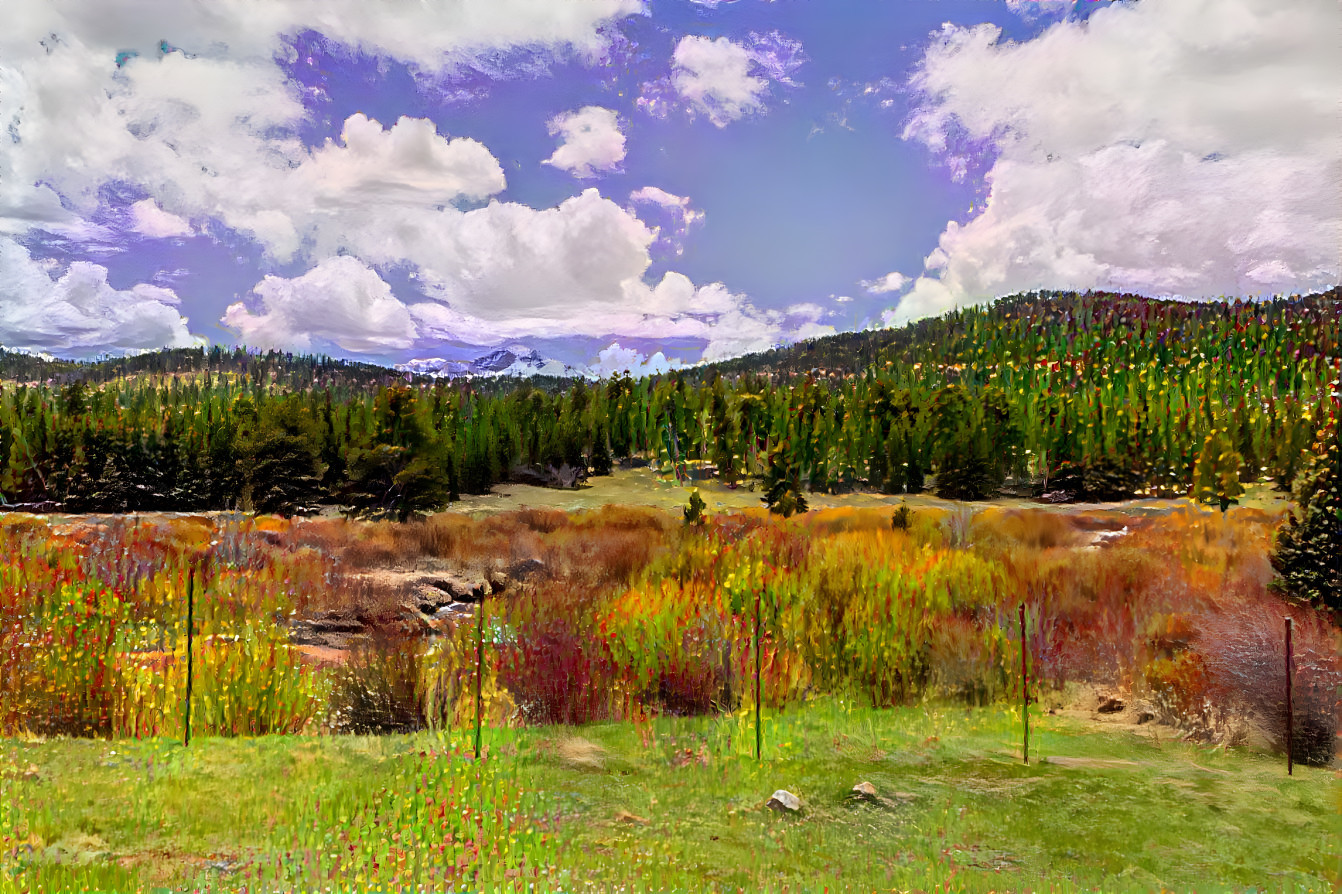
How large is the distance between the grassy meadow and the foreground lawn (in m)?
0.03

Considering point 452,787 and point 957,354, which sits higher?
point 957,354

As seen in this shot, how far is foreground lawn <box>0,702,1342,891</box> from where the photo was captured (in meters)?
4.79

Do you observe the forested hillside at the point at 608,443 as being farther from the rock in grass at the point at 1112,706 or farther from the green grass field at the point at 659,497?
the rock in grass at the point at 1112,706

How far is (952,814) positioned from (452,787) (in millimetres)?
3793

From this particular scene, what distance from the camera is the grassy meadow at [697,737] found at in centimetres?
502

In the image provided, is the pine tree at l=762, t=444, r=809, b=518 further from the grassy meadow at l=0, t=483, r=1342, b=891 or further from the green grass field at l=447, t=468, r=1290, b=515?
the grassy meadow at l=0, t=483, r=1342, b=891

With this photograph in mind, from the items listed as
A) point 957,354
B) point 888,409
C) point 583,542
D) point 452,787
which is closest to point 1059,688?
point 452,787

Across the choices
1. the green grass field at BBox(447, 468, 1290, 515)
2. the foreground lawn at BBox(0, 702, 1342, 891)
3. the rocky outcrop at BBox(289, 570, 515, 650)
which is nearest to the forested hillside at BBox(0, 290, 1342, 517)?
the green grass field at BBox(447, 468, 1290, 515)

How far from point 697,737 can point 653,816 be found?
1961 millimetres

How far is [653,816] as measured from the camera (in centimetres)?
581

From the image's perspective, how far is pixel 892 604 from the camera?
37.1ft

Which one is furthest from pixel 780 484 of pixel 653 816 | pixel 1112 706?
pixel 653 816

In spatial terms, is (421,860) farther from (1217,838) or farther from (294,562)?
(294,562)

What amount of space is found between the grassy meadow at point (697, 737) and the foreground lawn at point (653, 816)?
3 cm
